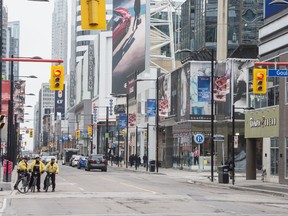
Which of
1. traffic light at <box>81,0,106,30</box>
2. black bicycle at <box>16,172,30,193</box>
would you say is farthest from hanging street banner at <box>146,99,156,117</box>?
traffic light at <box>81,0,106,30</box>

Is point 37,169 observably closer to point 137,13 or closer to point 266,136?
point 266,136

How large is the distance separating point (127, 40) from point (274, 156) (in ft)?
295

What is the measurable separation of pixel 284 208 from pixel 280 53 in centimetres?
1980

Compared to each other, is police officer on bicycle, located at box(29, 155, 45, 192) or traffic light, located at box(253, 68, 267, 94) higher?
traffic light, located at box(253, 68, 267, 94)

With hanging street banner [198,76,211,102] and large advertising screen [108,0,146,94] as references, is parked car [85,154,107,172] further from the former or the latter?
large advertising screen [108,0,146,94]

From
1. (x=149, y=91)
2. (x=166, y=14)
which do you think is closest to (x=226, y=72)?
(x=149, y=91)

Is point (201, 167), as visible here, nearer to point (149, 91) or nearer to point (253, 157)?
point (253, 157)

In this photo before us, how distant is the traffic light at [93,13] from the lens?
13.5 metres

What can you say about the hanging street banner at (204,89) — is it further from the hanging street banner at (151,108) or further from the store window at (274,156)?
the hanging street banner at (151,108)

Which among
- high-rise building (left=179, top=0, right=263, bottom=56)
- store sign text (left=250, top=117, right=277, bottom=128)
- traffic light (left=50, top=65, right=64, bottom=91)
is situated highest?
high-rise building (left=179, top=0, right=263, bottom=56)

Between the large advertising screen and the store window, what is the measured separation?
76.3 m

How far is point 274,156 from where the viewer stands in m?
43.3

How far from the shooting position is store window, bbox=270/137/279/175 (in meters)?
42.7

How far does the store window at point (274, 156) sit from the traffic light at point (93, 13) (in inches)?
1202
